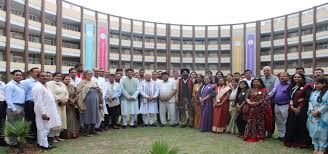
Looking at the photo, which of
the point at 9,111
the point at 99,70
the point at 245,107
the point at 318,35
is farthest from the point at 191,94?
the point at 318,35

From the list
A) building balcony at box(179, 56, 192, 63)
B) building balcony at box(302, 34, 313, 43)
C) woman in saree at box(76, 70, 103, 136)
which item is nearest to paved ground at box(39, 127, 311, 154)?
woman in saree at box(76, 70, 103, 136)

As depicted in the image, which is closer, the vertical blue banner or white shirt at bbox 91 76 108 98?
white shirt at bbox 91 76 108 98

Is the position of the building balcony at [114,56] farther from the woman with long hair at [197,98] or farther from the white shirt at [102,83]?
the woman with long hair at [197,98]

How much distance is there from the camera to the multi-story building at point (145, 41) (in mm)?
27781

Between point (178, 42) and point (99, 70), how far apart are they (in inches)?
1530

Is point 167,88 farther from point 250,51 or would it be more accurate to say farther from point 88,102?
point 250,51

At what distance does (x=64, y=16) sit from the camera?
32812 mm

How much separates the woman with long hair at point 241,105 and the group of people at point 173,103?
0.03m

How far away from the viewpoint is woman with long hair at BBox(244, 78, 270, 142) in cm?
671

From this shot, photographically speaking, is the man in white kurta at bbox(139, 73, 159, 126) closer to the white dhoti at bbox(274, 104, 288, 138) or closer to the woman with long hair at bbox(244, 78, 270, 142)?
the woman with long hair at bbox(244, 78, 270, 142)

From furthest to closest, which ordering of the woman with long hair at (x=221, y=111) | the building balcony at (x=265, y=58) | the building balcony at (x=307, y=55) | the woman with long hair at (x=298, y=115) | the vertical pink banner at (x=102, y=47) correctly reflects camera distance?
1. the building balcony at (x=265, y=58)
2. the vertical pink banner at (x=102, y=47)
3. the building balcony at (x=307, y=55)
4. the woman with long hair at (x=221, y=111)
5. the woman with long hair at (x=298, y=115)

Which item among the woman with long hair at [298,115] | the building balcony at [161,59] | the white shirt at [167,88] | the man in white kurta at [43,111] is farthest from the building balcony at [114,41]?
the woman with long hair at [298,115]

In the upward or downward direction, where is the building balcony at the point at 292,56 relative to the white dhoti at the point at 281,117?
upward

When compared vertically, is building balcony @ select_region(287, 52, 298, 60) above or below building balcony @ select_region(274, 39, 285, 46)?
below
